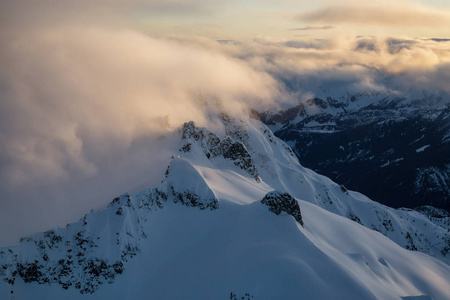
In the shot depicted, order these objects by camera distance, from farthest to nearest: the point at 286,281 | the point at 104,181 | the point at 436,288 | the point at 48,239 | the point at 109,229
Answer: the point at 104,181 → the point at 436,288 → the point at 109,229 → the point at 48,239 → the point at 286,281

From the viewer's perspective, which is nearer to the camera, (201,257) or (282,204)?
(201,257)

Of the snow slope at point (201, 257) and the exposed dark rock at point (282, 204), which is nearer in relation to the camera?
the snow slope at point (201, 257)

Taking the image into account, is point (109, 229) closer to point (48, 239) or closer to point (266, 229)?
point (48, 239)

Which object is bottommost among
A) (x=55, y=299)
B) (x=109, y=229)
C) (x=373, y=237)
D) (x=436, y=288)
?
(x=436, y=288)

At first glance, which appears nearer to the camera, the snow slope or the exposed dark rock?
the snow slope

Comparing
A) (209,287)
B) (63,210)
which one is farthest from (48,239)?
(63,210)

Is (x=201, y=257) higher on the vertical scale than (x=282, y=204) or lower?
lower

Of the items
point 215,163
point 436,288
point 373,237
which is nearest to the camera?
point 436,288

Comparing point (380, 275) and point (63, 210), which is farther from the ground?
point (63, 210)
